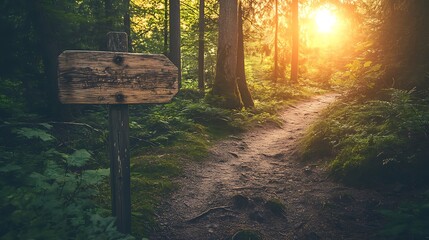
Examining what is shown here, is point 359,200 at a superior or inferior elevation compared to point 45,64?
inferior

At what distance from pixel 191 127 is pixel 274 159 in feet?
9.82

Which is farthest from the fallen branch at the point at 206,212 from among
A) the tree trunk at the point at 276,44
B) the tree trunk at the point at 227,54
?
the tree trunk at the point at 276,44

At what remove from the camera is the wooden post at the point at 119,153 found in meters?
3.49

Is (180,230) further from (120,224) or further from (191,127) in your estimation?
(191,127)

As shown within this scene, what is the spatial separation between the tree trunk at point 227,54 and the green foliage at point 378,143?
479cm

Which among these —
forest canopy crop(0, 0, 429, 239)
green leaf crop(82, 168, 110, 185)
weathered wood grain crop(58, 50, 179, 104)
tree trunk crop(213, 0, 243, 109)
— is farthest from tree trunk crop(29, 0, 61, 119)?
weathered wood grain crop(58, 50, 179, 104)

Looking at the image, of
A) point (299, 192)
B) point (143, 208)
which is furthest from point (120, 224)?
point (299, 192)

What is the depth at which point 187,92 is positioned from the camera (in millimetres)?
15992

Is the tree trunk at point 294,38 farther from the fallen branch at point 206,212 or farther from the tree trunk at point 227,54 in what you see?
the fallen branch at point 206,212

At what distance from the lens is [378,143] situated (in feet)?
19.0

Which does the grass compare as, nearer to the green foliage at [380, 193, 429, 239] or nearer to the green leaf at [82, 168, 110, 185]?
the green leaf at [82, 168, 110, 185]

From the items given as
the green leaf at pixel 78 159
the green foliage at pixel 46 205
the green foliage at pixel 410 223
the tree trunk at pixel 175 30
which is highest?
the tree trunk at pixel 175 30

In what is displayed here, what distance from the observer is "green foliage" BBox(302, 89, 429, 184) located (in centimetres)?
526

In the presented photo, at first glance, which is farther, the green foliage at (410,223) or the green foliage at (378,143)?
the green foliage at (378,143)
